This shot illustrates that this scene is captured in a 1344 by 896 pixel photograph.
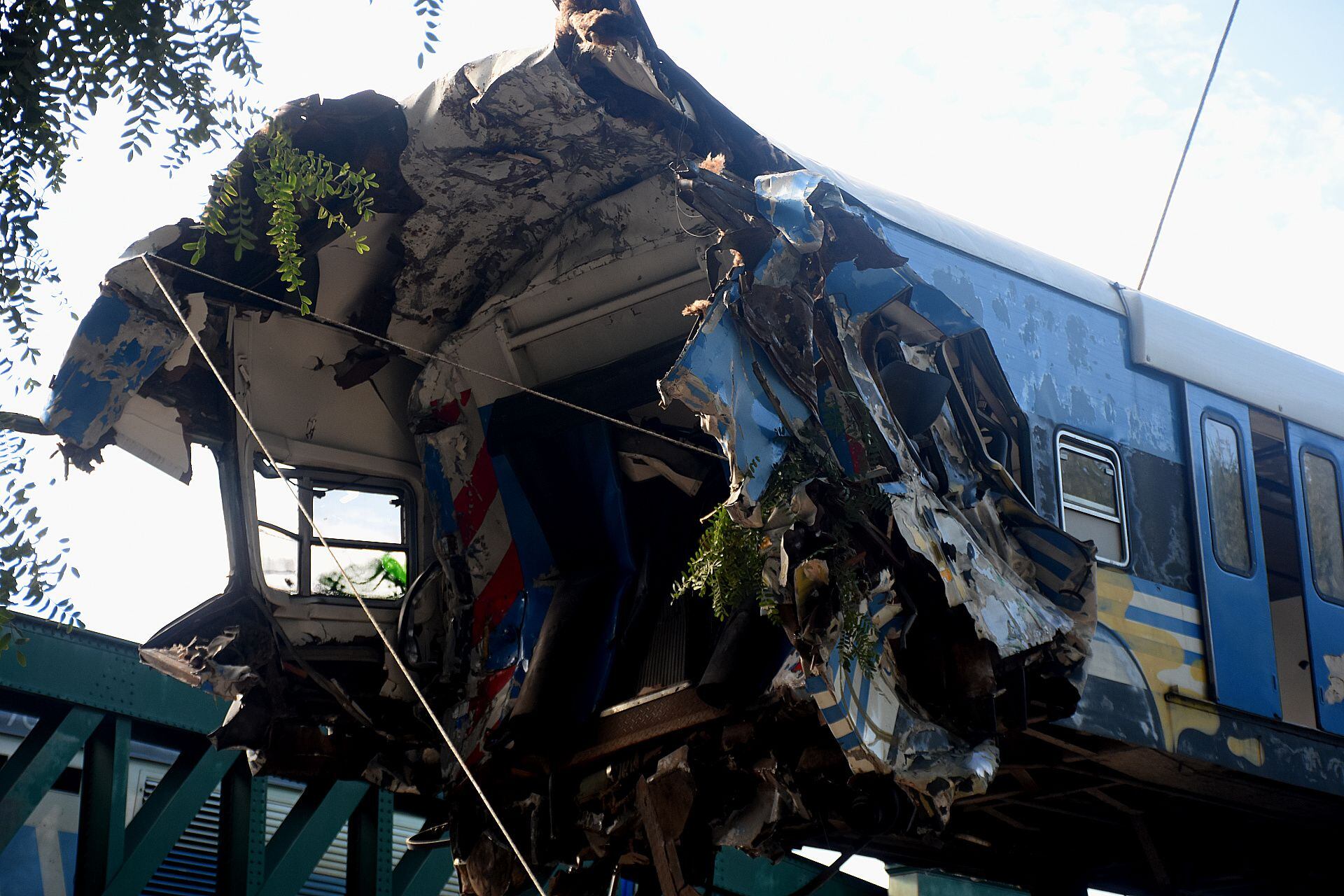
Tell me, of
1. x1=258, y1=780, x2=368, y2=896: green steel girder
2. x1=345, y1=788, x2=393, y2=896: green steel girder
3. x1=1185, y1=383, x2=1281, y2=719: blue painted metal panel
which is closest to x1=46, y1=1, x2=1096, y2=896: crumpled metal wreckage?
x1=1185, y1=383, x2=1281, y2=719: blue painted metal panel

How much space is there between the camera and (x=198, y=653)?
679 centimetres

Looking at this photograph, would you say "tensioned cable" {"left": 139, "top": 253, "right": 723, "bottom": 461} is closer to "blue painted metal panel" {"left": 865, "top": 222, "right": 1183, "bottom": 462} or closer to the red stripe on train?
the red stripe on train

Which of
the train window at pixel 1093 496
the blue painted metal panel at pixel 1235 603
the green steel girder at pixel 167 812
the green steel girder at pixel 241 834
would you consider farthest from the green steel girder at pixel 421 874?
the blue painted metal panel at pixel 1235 603

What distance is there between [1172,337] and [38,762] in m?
7.94

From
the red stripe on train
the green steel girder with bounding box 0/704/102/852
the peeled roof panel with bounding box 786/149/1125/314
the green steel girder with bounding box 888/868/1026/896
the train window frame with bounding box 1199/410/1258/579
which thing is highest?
the peeled roof panel with bounding box 786/149/1125/314

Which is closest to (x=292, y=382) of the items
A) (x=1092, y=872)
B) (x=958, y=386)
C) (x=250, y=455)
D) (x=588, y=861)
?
(x=250, y=455)

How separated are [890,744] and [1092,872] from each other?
452 cm

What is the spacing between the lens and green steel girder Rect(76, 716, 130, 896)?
9273 millimetres

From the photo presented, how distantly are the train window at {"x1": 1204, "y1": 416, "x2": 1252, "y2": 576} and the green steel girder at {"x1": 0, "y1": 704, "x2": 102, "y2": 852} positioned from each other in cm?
762

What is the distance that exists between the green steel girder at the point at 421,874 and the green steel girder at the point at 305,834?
70cm

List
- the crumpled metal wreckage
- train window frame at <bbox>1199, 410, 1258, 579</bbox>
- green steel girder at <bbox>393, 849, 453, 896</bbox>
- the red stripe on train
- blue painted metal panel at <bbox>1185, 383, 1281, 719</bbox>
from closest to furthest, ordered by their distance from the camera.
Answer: the crumpled metal wreckage < blue painted metal panel at <bbox>1185, 383, 1281, 719</bbox> < the red stripe on train < train window frame at <bbox>1199, 410, 1258, 579</bbox> < green steel girder at <bbox>393, 849, 453, 896</bbox>

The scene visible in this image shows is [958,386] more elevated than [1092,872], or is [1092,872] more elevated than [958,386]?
[958,386]

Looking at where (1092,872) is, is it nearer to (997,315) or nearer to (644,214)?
(997,315)

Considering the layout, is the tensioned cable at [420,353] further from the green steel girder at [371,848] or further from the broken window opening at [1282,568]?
the green steel girder at [371,848]
